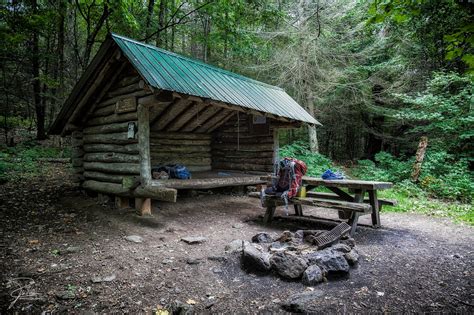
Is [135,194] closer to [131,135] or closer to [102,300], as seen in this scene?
[131,135]

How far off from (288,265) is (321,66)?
451 inches

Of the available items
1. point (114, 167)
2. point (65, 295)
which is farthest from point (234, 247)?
point (114, 167)

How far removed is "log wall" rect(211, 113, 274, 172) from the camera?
986 cm

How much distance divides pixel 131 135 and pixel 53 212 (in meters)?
2.49

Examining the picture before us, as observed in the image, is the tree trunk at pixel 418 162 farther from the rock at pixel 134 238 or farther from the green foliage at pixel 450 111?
the rock at pixel 134 238

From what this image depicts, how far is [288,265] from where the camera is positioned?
3621mm

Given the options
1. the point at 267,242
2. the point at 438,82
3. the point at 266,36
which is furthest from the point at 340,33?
the point at 267,242

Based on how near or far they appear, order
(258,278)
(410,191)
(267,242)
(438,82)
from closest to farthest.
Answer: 1. (258,278)
2. (267,242)
3. (410,191)
4. (438,82)

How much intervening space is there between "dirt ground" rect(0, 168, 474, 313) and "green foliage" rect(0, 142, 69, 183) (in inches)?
129

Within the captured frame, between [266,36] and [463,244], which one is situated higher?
[266,36]

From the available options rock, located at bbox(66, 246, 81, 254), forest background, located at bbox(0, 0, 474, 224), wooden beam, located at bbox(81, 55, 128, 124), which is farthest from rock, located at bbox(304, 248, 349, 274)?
wooden beam, located at bbox(81, 55, 128, 124)

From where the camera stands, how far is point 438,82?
10469mm

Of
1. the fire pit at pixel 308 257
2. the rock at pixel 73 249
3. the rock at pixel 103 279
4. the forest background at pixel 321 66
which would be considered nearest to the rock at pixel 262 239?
the fire pit at pixel 308 257

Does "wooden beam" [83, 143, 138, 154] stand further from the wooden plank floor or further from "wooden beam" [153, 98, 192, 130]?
"wooden beam" [153, 98, 192, 130]
